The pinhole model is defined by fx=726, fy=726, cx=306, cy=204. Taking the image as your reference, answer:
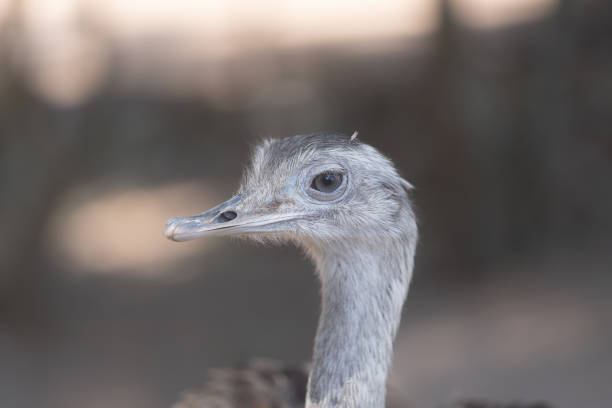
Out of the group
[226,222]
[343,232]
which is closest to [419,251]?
[343,232]

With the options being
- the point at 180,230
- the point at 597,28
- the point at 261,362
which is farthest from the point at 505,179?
the point at 180,230

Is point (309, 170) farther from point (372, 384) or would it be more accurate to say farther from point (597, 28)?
point (597, 28)

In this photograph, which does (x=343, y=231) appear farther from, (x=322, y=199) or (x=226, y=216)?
(x=226, y=216)

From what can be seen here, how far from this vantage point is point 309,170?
6.24ft

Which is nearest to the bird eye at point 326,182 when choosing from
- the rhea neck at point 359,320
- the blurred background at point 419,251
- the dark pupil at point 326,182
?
the dark pupil at point 326,182

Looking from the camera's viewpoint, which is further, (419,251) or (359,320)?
(419,251)

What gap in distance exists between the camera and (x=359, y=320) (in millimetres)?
1889

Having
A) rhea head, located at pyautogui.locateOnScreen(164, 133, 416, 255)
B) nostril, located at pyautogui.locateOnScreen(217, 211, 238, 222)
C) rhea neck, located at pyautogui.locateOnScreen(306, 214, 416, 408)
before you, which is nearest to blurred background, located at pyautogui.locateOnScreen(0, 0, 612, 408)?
rhea neck, located at pyautogui.locateOnScreen(306, 214, 416, 408)

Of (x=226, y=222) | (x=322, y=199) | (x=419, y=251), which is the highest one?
(x=419, y=251)

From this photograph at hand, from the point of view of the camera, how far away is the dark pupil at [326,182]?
1.91m

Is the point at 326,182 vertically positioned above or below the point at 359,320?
above

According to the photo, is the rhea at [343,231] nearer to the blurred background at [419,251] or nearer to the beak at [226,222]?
the beak at [226,222]

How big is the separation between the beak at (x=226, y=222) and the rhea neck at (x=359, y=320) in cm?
18

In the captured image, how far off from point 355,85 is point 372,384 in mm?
5895
